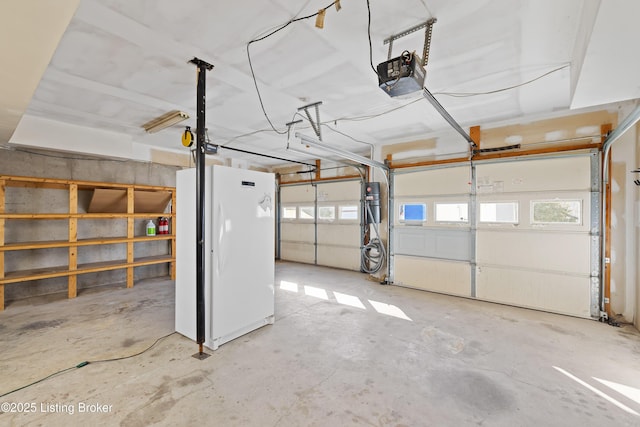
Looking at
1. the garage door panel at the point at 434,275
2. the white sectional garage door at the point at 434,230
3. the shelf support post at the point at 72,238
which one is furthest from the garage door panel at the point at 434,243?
the shelf support post at the point at 72,238

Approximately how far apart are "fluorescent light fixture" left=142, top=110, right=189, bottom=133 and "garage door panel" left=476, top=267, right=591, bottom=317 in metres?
4.89

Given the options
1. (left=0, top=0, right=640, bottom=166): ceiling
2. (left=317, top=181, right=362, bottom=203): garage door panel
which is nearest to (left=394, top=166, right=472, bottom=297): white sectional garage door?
(left=0, top=0, right=640, bottom=166): ceiling

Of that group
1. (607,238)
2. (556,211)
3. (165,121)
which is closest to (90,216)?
(165,121)

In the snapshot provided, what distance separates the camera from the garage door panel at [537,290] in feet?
11.7

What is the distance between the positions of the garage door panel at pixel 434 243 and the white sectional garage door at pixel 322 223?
1397 mm

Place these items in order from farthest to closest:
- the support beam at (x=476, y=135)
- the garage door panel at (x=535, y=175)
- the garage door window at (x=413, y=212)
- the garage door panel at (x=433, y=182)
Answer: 1. the garage door window at (x=413, y=212)
2. the garage door panel at (x=433, y=182)
3. the support beam at (x=476, y=135)
4. the garage door panel at (x=535, y=175)

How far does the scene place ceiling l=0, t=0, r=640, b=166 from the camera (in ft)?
5.99

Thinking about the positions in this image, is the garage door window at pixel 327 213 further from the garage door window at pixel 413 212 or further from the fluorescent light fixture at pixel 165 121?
the fluorescent light fixture at pixel 165 121

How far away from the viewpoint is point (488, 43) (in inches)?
88.3

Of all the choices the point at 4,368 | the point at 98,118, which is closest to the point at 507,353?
the point at 4,368

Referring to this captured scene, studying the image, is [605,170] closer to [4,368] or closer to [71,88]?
[71,88]

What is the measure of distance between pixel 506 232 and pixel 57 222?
6.95 meters

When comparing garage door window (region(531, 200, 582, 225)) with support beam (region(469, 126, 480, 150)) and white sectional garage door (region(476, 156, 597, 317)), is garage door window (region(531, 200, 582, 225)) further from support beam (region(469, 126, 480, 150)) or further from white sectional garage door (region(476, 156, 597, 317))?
support beam (region(469, 126, 480, 150))

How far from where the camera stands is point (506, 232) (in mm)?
4062
